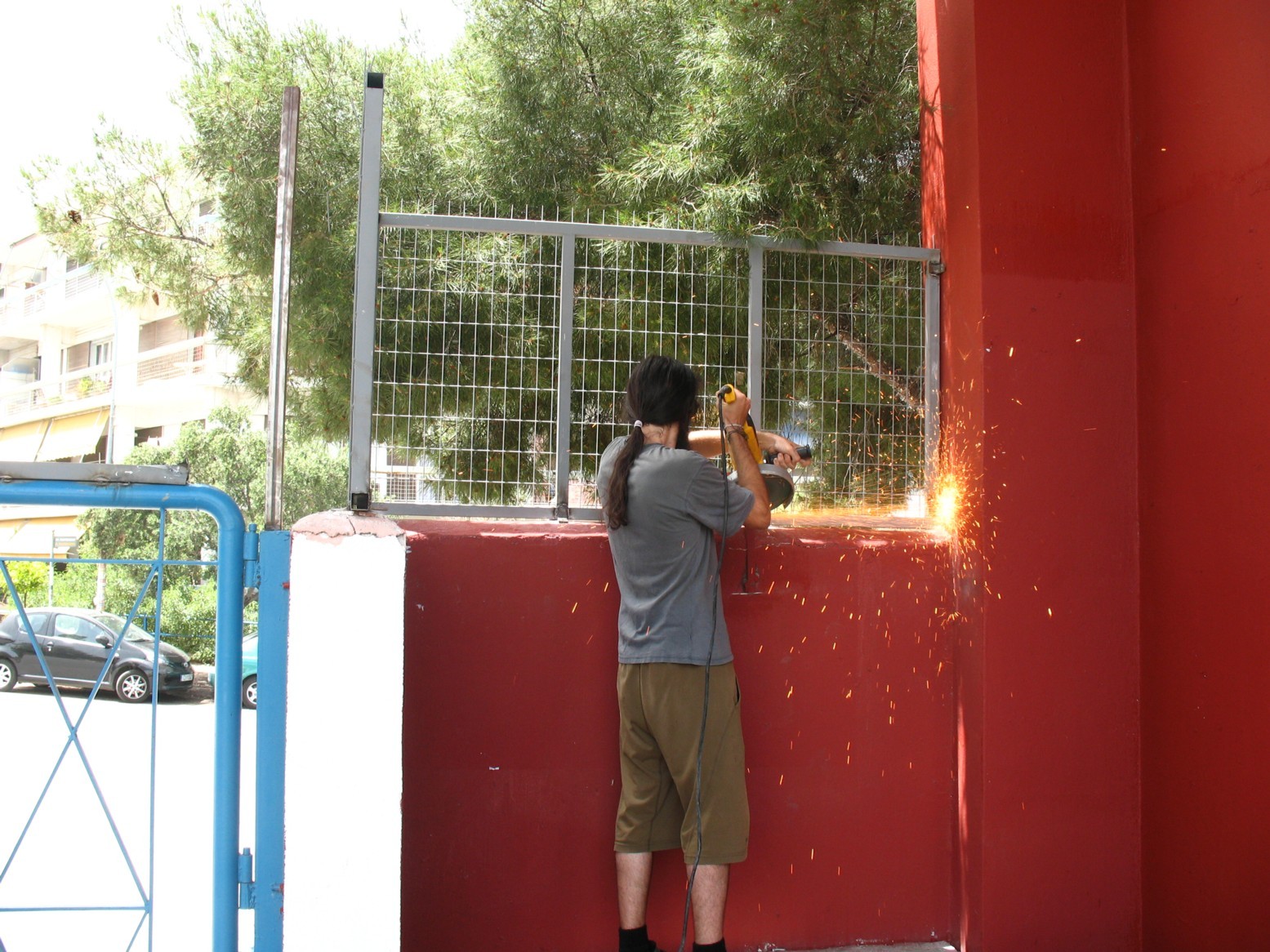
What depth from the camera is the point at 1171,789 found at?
11.3ft

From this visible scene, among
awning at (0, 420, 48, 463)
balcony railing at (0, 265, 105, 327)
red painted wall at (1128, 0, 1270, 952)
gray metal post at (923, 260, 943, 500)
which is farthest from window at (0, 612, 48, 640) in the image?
balcony railing at (0, 265, 105, 327)

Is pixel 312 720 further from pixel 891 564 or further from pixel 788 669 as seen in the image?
pixel 891 564

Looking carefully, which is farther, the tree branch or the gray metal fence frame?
the tree branch

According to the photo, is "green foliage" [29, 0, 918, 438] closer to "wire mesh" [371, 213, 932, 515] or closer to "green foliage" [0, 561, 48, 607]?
"wire mesh" [371, 213, 932, 515]

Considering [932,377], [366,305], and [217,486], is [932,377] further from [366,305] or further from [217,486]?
[217,486]

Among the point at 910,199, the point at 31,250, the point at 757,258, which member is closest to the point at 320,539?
the point at 757,258

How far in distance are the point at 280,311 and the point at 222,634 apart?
0.85 metres

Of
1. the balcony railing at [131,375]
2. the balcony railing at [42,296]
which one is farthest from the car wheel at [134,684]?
the balcony railing at [42,296]

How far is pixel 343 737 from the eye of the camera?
250cm

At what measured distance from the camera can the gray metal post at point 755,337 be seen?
3715 millimetres

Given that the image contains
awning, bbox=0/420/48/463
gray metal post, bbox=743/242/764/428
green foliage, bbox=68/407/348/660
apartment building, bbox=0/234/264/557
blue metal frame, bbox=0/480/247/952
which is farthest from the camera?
awning, bbox=0/420/48/463

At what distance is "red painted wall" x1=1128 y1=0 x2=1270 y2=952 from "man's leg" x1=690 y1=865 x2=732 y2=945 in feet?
5.36

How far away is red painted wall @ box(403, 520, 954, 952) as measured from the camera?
10.9ft

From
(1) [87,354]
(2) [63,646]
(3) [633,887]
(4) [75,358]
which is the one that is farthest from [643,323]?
(4) [75,358]
